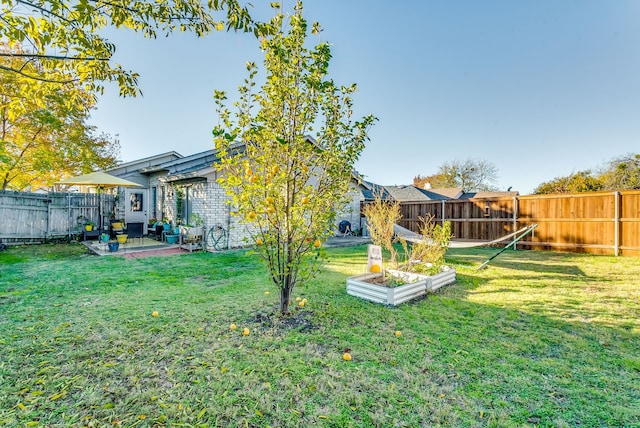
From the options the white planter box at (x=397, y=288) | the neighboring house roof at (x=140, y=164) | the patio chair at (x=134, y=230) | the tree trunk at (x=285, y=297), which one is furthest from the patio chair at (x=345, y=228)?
the tree trunk at (x=285, y=297)

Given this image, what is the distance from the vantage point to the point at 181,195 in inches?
430

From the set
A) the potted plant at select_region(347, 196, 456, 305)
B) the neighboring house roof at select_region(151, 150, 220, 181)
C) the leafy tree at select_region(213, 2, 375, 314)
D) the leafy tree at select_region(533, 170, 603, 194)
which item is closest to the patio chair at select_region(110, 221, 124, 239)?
the neighboring house roof at select_region(151, 150, 220, 181)

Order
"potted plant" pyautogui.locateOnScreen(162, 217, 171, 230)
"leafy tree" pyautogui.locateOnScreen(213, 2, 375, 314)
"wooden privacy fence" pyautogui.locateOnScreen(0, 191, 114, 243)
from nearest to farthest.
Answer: "leafy tree" pyautogui.locateOnScreen(213, 2, 375, 314)
"wooden privacy fence" pyautogui.locateOnScreen(0, 191, 114, 243)
"potted plant" pyautogui.locateOnScreen(162, 217, 171, 230)

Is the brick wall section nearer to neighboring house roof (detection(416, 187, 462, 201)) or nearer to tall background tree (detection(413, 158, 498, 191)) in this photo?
neighboring house roof (detection(416, 187, 462, 201))

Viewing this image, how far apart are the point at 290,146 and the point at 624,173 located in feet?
84.1

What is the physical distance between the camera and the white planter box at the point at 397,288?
13.8ft

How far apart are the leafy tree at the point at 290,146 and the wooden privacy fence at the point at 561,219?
10133 millimetres

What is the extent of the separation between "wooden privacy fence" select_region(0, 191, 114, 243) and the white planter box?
11382mm

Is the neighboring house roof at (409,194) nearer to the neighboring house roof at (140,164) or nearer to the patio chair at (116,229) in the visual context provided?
the neighboring house roof at (140,164)

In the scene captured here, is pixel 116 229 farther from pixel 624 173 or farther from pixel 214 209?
pixel 624 173

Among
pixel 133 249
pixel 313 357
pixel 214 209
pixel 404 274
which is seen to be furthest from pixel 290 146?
pixel 133 249

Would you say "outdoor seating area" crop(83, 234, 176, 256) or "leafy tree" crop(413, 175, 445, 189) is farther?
"leafy tree" crop(413, 175, 445, 189)

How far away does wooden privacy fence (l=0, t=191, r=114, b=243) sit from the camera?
965 centimetres

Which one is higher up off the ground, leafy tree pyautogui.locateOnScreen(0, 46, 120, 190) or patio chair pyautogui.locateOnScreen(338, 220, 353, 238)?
leafy tree pyautogui.locateOnScreen(0, 46, 120, 190)
